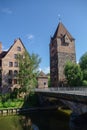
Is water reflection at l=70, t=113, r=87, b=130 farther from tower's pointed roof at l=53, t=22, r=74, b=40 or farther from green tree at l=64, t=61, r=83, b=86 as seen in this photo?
tower's pointed roof at l=53, t=22, r=74, b=40

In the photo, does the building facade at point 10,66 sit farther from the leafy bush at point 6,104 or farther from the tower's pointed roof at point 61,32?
the tower's pointed roof at point 61,32

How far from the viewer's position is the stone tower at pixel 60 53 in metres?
74.4

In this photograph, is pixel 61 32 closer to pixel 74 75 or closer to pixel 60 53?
pixel 60 53

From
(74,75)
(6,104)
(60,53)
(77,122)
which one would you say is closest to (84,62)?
(74,75)

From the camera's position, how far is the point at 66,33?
7925cm

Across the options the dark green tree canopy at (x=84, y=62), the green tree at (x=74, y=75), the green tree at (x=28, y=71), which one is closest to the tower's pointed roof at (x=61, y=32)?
the dark green tree canopy at (x=84, y=62)

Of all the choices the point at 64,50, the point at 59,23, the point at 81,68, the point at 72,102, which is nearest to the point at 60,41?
the point at 64,50

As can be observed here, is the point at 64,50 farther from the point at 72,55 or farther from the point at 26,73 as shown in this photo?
the point at 26,73

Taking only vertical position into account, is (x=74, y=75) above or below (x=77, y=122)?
above

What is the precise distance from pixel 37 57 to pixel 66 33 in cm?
2684

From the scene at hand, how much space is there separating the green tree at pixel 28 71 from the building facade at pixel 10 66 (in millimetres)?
5717

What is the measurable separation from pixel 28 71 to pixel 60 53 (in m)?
24.4

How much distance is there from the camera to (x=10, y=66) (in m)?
60.7

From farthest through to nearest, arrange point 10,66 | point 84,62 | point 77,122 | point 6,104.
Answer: point 84,62, point 10,66, point 6,104, point 77,122
